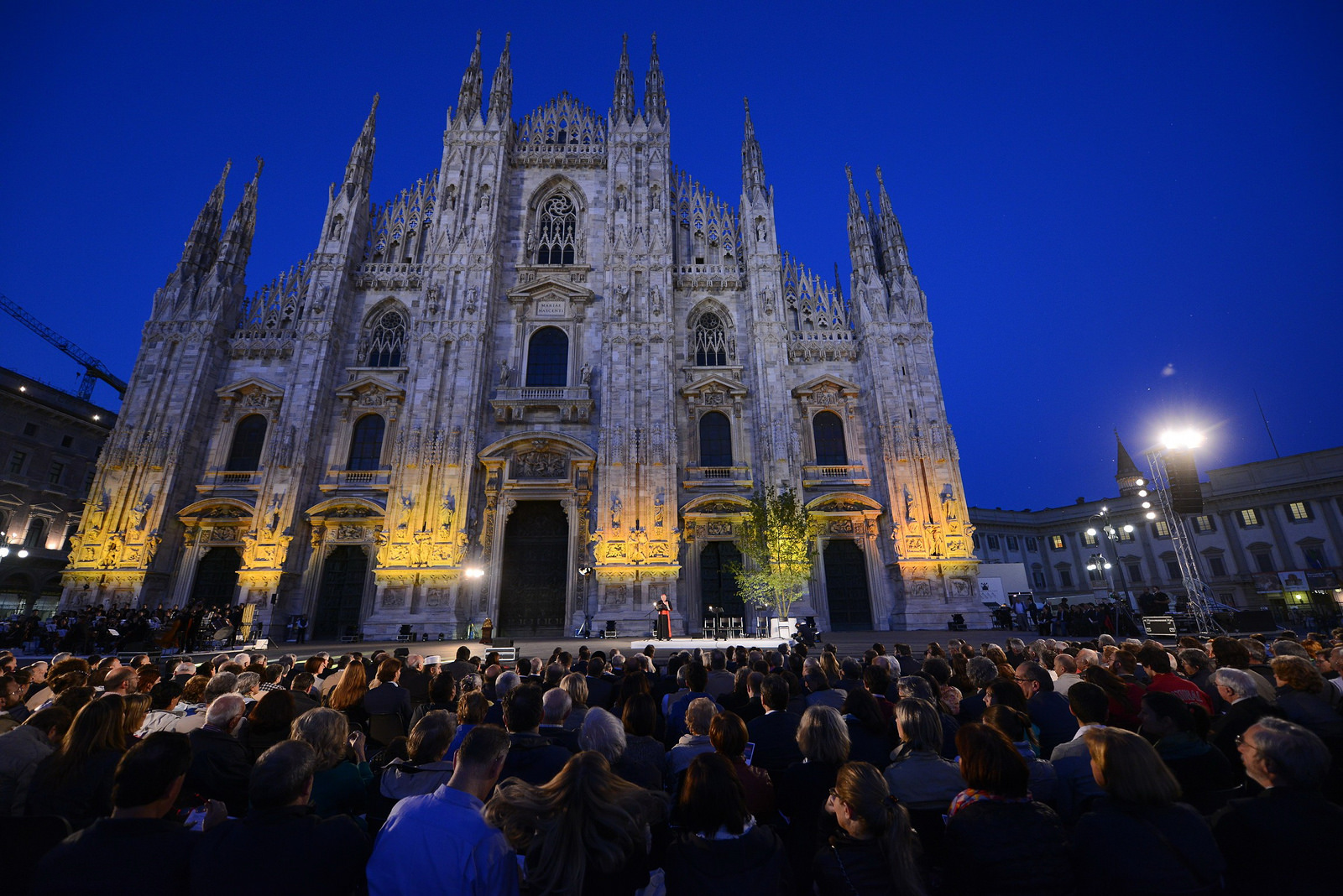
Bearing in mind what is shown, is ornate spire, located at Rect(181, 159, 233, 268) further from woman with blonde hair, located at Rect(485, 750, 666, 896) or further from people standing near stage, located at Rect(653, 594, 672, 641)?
woman with blonde hair, located at Rect(485, 750, 666, 896)

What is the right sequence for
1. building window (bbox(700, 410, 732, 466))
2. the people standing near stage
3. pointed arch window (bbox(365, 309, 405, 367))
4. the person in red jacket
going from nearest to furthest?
the person in red jacket, the people standing near stage, building window (bbox(700, 410, 732, 466)), pointed arch window (bbox(365, 309, 405, 367))

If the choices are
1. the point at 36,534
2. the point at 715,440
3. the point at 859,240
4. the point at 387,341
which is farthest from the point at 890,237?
the point at 36,534

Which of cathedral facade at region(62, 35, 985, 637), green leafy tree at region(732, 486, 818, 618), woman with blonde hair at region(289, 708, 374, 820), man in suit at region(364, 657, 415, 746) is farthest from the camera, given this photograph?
cathedral facade at region(62, 35, 985, 637)

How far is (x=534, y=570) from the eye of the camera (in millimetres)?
24109

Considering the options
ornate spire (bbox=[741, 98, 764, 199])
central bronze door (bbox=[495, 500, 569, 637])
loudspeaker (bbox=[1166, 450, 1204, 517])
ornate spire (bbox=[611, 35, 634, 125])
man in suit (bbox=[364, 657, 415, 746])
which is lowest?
man in suit (bbox=[364, 657, 415, 746])

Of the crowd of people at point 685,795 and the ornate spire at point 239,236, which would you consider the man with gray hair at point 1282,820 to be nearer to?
the crowd of people at point 685,795

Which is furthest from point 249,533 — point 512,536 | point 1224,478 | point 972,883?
point 1224,478

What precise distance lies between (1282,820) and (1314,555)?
50.4m

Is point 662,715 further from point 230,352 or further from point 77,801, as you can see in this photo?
point 230,352

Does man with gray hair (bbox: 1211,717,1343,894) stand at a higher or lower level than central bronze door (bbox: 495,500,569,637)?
lower

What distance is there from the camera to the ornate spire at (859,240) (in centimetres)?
2727

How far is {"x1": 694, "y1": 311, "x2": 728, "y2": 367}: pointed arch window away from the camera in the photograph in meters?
27.3

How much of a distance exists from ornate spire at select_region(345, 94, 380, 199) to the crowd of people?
1134 inches

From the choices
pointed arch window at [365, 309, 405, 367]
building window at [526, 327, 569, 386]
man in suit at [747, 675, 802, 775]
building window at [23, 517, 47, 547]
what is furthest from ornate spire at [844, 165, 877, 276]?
building window at [23, 517, 47, 547]
